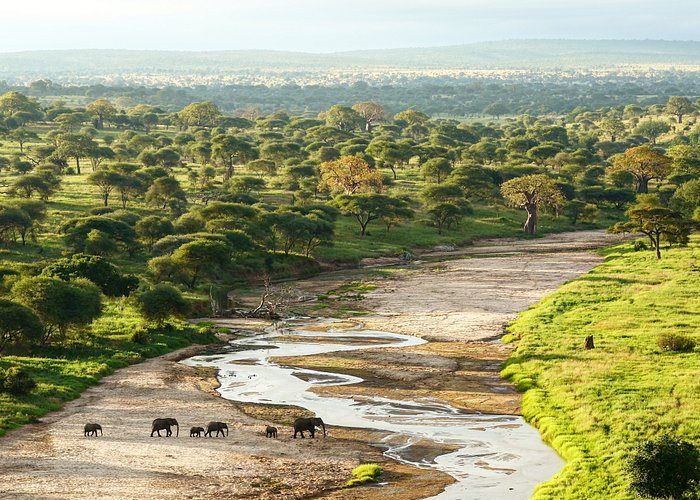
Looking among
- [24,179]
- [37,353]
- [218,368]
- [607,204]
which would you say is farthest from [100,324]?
[607,204]

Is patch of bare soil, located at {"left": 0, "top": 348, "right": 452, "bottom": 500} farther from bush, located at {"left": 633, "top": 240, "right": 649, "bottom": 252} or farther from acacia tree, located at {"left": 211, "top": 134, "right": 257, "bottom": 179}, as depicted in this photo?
acacia tree, located at {"left": 211, "top": 134, "right": 257, "bottom": 179}

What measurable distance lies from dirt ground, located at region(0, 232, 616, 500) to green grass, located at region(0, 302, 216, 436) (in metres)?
1.11

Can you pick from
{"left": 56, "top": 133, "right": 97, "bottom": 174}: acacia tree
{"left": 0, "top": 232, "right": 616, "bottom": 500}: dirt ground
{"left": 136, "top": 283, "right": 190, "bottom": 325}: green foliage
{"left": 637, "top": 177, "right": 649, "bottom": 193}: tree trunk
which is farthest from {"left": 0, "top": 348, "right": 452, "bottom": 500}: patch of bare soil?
{"left": 637, "top": 177, "right": 649, "bottom": 193}: tree trunk

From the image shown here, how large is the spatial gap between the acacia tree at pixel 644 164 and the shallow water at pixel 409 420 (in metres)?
87.6

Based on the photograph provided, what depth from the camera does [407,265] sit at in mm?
97812

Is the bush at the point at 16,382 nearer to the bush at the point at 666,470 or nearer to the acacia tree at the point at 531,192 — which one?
the bush at the point at 666,470

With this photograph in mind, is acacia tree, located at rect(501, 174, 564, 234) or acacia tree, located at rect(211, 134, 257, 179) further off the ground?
acacia tree, located at rect(211, 134, 257, 179)

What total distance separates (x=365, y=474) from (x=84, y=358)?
2708cm

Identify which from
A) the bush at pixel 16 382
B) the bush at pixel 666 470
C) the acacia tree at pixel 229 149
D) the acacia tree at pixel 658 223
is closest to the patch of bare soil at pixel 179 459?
the bush at pixel 16 382

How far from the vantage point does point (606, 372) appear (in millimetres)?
48531

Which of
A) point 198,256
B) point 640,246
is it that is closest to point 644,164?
point 640,246

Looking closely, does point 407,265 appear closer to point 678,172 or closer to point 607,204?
point 607,204

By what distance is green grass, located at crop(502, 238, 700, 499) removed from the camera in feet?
121

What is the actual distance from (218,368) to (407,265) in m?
44.6
